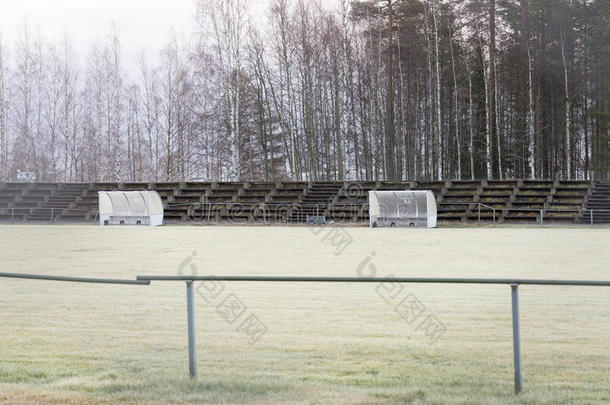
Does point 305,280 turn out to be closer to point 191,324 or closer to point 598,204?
point 191,324

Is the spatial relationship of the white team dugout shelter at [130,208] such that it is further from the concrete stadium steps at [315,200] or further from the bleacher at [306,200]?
the concrete stadium steps at [315,200]

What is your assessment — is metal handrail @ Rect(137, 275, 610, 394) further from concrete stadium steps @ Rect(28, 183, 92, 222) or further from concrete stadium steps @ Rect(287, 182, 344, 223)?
concrete stadium steps @ Rect(28, 183, 92, 222)

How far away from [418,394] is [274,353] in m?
1.89

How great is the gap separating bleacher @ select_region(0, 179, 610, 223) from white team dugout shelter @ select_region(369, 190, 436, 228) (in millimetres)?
1746

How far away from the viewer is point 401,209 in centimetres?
3456

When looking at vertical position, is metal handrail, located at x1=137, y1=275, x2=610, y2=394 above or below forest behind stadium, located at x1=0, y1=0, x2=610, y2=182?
below

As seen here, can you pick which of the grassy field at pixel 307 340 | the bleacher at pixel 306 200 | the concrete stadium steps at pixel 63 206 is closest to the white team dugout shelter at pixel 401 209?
the bleacher at pixel 306 200

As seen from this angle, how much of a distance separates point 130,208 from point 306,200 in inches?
384

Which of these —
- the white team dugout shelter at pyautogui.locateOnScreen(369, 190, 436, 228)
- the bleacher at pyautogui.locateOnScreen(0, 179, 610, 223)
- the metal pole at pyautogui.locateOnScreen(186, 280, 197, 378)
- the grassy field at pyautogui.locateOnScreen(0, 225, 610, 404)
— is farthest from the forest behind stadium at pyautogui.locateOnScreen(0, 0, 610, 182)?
the metal pole at pyautogui.locateOnScreen(186, 280, 197, 378)

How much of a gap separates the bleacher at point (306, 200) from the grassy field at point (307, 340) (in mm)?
20996

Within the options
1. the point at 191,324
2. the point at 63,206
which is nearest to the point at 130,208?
the point at 63,206

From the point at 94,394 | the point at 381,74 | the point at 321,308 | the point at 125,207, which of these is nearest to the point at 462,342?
the point at 321,308

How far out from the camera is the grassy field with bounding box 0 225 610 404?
17.7 ft

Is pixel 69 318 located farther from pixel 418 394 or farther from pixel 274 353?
pixel 418 394
